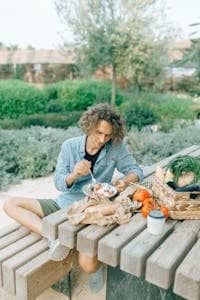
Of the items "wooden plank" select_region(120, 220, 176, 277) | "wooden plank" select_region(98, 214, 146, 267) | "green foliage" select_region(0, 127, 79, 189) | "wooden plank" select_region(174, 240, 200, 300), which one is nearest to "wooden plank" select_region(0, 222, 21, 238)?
"wooden plank" select_region(98, 214, 146, 267)

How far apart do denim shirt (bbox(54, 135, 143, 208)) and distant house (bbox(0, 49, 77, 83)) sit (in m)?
15.9

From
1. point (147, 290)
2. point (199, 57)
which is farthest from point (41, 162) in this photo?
point (147, 290)

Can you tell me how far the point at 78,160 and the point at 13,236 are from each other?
0.67m

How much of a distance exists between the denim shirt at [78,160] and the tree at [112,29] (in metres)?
10.00

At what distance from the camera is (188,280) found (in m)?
1.39

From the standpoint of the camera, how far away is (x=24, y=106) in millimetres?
11305

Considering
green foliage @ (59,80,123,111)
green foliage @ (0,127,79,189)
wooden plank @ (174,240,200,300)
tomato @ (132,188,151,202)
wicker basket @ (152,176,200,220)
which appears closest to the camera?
wooden plank @ (174,240,200,300)

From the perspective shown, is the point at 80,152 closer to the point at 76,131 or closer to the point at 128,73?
the point at 76,131

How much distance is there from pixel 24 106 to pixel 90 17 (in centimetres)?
402

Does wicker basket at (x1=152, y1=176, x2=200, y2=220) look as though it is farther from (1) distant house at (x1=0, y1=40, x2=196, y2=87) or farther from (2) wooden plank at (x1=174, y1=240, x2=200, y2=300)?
(1) distant house at (x1=0, y1=40, x2=196, y2=87)

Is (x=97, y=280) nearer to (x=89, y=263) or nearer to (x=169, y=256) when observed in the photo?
(x=89, y=263)

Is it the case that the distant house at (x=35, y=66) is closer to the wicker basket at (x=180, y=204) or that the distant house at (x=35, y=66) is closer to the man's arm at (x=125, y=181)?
the man's arm at (x=125, y=181)

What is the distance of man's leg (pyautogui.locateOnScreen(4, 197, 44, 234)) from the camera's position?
2.28 m

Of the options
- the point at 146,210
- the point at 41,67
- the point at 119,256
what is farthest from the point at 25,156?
the point at 41,67
